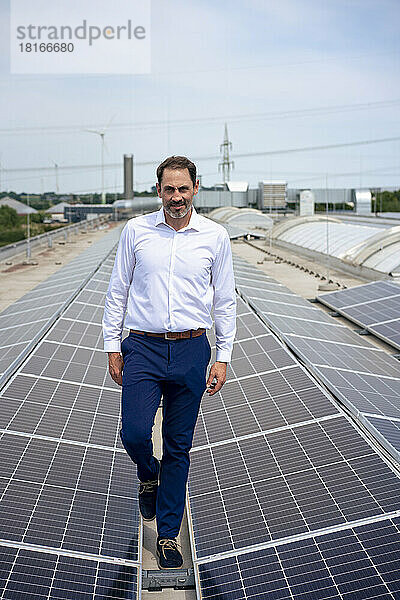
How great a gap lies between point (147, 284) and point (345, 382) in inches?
180

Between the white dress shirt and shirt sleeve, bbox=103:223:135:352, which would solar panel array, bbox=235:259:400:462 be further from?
shirt sleeve, bbox=103:223:135:352

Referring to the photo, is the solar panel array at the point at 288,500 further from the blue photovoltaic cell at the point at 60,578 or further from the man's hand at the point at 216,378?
the man's hand at the point at 216,378

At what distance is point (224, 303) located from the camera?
5234 millimetres

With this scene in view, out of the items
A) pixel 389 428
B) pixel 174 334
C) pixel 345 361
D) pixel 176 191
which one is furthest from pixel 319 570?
pixel 345 361

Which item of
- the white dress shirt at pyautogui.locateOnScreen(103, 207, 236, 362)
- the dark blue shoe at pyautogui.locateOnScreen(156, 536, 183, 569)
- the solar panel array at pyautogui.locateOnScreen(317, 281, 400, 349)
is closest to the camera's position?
the white dress shirt at pyautogui.locateOnScreen(103, 207, 236, 362)

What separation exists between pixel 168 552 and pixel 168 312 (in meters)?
1.89

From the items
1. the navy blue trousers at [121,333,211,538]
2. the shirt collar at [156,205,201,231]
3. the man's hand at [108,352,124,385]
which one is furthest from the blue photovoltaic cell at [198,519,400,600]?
the shirt collar at [156,205,201,231]

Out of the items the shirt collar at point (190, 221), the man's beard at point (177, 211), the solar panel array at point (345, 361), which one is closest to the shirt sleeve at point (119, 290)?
the shirt collar at point (190, 221)

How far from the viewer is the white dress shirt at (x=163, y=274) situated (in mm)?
4984

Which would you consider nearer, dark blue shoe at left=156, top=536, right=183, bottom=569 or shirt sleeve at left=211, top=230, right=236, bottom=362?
shirt sleeve at left=211, top=230, right=236, bottom=362

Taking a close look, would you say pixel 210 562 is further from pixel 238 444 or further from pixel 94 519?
pixel 238 444

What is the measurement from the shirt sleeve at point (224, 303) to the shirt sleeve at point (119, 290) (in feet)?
2.06

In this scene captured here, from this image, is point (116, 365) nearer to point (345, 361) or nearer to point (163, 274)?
point (163, 274)

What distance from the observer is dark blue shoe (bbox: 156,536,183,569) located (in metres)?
5.35
